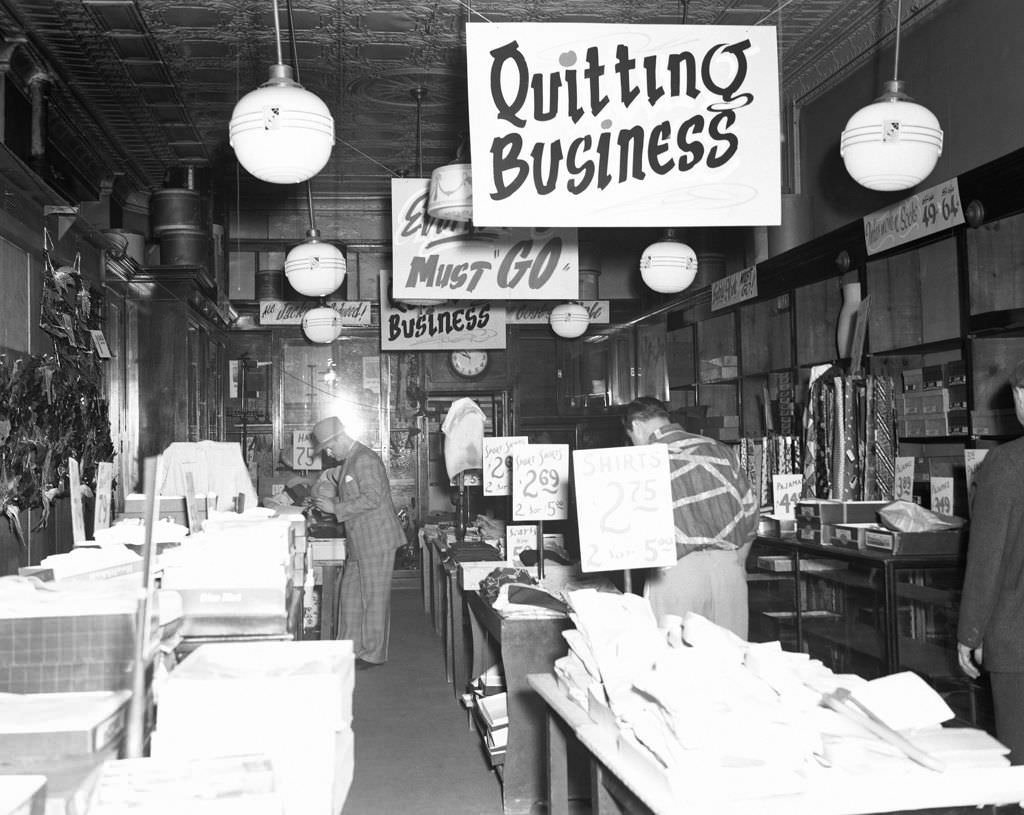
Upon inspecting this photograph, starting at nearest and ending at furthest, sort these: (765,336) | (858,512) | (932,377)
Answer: (858,512), (932,377), (765,336)

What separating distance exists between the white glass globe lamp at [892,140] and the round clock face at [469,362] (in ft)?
27.8

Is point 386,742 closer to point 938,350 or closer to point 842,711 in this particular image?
point 842,711

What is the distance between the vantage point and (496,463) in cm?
798

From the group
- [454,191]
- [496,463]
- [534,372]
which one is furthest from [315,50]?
[534,372]

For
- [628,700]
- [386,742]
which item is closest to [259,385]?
[386,742]

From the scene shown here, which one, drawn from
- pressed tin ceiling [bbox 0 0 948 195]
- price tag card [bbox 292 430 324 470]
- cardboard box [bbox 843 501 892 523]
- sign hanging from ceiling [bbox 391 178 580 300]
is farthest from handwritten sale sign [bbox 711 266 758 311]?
price tag card [bbox 292 430 324 470]

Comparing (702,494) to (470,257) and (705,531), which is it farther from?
(470,257)

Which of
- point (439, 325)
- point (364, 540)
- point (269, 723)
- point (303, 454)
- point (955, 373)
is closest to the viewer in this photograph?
point (269, 723)

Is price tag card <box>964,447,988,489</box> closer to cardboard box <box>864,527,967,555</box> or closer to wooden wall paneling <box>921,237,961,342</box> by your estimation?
cardboard box <box>864,527,967,555</box>

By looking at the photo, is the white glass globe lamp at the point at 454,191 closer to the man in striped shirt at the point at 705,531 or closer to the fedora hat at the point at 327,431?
the man in striped shirt at the point at 705,531

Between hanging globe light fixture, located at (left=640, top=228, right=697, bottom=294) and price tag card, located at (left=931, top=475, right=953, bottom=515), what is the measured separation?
2.84 m

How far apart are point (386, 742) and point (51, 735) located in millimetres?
3984

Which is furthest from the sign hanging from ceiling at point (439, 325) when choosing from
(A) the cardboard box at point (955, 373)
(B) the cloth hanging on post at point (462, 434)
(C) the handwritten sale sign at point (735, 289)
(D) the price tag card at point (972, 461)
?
(D) the price tag card at point (972, 461)

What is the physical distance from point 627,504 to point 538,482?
272cm
